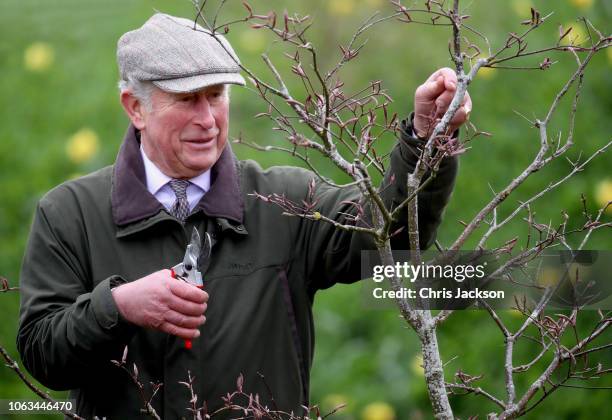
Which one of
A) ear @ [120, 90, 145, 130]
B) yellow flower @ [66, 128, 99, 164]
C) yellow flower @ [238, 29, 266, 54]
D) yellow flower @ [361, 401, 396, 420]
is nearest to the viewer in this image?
ear @ [120, 90, 145, 130]

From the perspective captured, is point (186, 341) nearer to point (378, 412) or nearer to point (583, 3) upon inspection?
point (378, 412)

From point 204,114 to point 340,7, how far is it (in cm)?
391

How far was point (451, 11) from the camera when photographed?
1.77 m

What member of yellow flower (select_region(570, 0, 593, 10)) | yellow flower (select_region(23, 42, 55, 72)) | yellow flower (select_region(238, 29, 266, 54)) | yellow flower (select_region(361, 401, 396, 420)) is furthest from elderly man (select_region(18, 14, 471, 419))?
yellow flower (select_region(23, 42, 55, 72))

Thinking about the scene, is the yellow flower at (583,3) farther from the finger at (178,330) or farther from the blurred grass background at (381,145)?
the finger at (178,330)

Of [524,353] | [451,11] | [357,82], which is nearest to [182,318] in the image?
[451,11]

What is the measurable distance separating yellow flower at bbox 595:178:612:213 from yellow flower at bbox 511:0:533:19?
156 centimetres

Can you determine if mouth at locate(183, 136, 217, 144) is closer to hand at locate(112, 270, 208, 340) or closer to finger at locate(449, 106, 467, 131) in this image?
hand at locate(112, 270, 208, 340)

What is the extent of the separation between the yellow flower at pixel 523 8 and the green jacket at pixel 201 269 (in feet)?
11.4

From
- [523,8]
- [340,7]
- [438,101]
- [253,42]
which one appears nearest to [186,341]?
[438,101]

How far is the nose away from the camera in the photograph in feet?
8.45

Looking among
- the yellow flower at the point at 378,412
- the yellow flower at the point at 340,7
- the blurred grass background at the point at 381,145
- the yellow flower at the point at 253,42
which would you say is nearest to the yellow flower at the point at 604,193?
the blurred grass background at the point at 381,145

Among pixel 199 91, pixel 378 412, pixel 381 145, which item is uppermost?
pixel 381 145

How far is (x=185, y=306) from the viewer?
216 centimetres
